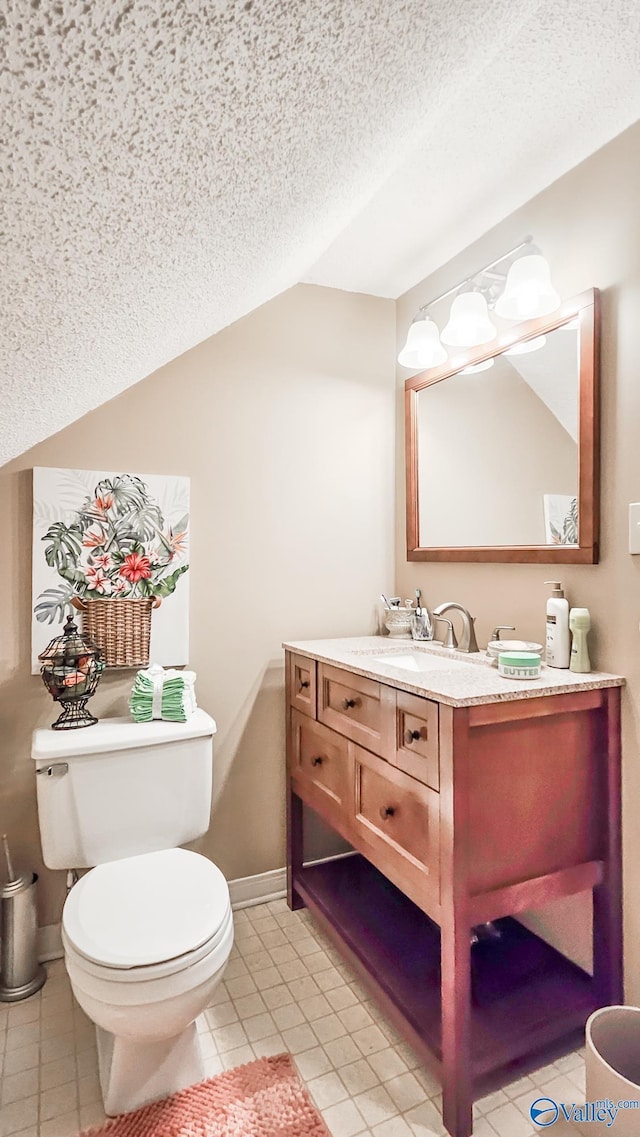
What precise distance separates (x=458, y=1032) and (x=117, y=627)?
1396 mm

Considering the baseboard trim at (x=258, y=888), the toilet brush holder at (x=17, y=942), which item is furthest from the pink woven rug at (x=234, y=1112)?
the baseboard trim at (x=258, y=888)

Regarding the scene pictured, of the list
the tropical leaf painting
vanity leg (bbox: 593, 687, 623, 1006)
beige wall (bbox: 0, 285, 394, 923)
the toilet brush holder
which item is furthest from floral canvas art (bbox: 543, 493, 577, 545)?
the toilet brush holder

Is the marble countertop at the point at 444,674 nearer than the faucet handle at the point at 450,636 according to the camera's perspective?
Yes

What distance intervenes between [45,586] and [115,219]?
4.90ft

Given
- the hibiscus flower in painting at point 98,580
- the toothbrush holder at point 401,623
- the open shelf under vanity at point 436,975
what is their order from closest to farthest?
the open shelf under vanity at point 436,975, the hibiscus flower in painting at point 98,580, the toothbrush holder at point 401,623

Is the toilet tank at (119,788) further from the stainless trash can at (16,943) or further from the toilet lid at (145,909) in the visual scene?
the stainless trash can at (16,943)

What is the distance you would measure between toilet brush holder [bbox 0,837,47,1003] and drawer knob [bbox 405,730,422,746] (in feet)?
4.06

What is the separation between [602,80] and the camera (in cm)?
135

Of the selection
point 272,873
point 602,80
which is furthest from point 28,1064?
point 602,80

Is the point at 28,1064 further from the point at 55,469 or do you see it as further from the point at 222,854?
the point at 55,469

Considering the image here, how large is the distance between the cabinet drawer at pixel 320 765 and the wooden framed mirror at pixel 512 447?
2.49 ft

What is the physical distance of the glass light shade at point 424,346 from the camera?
6.83ft

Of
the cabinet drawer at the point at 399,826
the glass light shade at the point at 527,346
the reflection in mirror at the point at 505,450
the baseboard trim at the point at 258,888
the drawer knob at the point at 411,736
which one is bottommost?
the baseboard trim at the point at 258,888

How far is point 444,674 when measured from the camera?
5.19 ft
